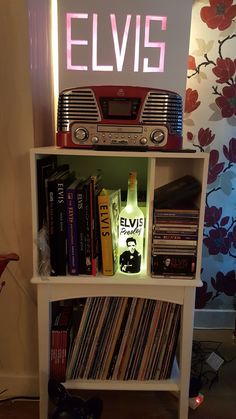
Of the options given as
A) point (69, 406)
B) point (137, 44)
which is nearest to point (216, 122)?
point (137, 44)

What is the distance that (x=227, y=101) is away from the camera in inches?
60.6

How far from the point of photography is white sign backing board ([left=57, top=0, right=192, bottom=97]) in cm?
121

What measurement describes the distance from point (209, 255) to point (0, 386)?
115 cm

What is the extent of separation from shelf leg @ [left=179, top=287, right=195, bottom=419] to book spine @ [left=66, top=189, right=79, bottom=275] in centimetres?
36

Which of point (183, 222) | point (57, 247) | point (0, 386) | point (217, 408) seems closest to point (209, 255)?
point (217, 408)

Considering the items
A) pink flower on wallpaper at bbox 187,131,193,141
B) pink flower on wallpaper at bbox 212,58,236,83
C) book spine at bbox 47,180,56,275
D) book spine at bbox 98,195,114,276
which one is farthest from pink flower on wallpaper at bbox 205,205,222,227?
book spine at bbox 47,180,56,275

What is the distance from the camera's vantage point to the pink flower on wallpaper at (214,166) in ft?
5.24

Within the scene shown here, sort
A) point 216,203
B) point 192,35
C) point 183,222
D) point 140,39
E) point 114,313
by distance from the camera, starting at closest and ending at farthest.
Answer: point 183,222 → point 114,313 → point 140,39 → point 192,35 → point 216,203

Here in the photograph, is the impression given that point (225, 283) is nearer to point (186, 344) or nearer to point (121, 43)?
point (186, 344)

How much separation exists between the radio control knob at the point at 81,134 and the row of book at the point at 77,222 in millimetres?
121

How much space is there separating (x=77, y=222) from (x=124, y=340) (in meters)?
0.45

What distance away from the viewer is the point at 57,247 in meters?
0.99

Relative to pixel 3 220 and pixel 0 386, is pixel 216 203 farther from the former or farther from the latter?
pixel 0 386

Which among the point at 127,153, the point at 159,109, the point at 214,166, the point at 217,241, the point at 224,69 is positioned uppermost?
the point at 224,69
